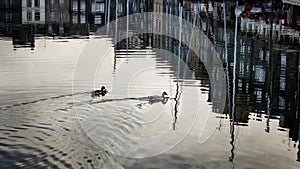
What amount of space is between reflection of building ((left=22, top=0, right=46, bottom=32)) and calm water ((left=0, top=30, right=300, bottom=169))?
113 feet

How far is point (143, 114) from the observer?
15789 millimetres

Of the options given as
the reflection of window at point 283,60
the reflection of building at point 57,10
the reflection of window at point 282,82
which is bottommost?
the reflection of window at point 282,82

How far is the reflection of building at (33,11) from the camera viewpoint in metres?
60.4

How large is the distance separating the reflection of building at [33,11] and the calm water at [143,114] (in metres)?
34.5

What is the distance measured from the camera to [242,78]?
22188 millimetres

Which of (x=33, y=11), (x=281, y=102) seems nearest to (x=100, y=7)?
(x=33, y=11)

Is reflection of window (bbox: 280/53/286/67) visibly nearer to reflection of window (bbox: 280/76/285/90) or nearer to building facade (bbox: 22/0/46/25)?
reflection of window (bbox: 280/76/285/90)

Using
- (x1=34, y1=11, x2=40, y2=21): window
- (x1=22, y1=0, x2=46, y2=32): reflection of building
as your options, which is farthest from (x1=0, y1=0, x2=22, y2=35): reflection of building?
(x1=34, y1=11, x2=40, y2=21): window

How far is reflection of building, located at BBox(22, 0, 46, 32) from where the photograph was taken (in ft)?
198

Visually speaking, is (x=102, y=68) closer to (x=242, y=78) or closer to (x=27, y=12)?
(x=242, y=78)

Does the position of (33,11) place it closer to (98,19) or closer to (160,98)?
(98,19)

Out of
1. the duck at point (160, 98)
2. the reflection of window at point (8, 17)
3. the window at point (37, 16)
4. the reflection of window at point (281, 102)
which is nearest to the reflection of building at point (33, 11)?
the window at point (37, 16)

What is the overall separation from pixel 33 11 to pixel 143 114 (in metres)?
50.9

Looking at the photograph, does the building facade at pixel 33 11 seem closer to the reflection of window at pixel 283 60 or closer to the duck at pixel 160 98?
the reflection of window at pixel 283 60
